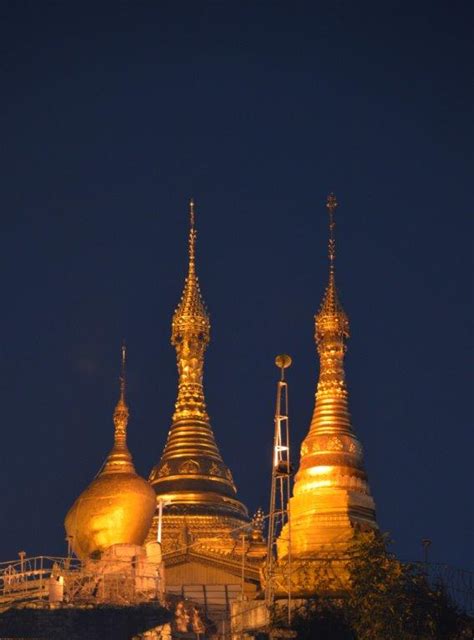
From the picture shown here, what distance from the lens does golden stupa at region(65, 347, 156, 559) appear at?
71125 mm

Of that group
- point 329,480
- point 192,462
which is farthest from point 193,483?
point 329,480

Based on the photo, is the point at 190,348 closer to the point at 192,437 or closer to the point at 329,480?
the point at 192,437

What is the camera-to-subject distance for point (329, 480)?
76.9 m

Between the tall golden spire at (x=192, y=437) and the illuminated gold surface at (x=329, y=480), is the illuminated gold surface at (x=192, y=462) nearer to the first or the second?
the tall golden spire at (x=192, y=437)

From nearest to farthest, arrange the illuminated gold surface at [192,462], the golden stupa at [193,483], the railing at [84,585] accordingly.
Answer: the railing at [84,585] < the golden stupa at [193,483] < the illuminated gold surface at [192,462]

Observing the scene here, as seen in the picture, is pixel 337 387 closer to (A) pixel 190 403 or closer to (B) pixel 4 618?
(A) pixel 190 403

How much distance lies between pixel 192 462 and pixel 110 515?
1539cm

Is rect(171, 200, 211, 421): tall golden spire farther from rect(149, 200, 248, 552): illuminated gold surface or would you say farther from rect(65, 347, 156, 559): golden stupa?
rect(65, 347, 156, 559): golden stupa

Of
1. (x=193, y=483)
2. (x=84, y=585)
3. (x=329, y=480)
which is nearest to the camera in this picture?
(x=84, y=585)

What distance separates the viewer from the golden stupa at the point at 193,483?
78.9 metres

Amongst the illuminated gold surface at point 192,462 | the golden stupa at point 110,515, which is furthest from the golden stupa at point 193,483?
the golden stupa at point 110,515

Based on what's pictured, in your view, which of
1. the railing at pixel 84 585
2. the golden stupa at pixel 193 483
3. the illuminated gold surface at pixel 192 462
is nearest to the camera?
the railing at pixel 84 585

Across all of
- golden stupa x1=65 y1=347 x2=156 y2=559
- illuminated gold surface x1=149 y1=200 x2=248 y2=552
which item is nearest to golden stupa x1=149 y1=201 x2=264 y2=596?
A: illuminated gold surface x1=149 y1=200 x2=248 y2=552

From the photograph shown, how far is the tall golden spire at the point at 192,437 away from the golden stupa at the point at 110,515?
1178 cm
